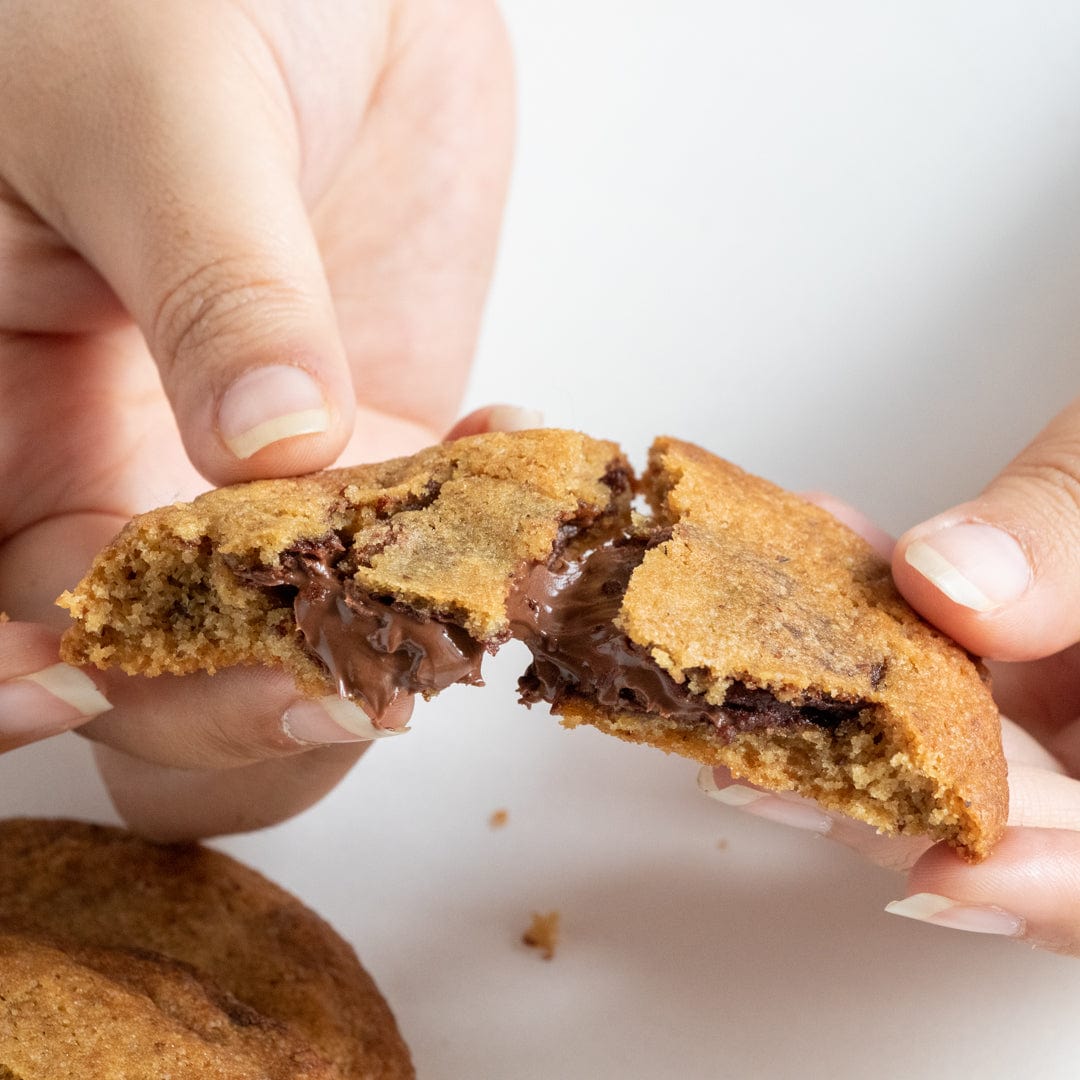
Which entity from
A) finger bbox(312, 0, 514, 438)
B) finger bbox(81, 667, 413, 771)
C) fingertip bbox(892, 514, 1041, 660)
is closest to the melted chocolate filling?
finger bbox(81, 667, 413, 771)

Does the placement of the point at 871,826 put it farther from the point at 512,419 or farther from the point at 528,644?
the point at 512,419

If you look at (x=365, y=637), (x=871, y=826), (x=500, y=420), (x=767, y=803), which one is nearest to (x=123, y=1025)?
(x=365, y=637)

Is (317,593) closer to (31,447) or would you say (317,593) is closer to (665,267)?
(31,447)

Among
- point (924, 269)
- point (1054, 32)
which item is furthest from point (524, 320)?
point (1054, 32)

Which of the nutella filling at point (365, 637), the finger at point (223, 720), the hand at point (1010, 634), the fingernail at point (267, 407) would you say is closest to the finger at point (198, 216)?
the fingernail at point (267, 407)

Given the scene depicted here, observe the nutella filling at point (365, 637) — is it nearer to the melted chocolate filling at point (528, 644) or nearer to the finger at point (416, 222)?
the melted chocolate filling at point (528, 644)
